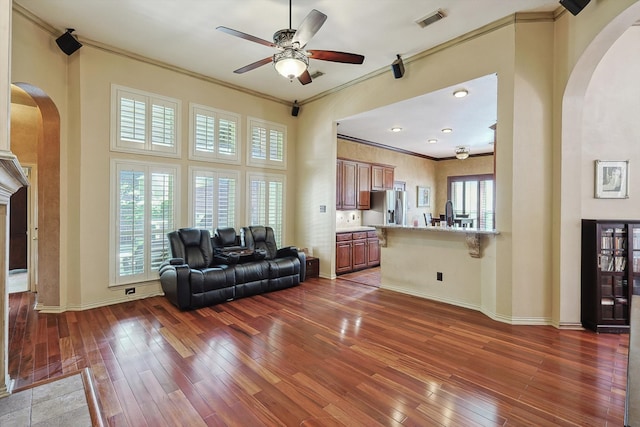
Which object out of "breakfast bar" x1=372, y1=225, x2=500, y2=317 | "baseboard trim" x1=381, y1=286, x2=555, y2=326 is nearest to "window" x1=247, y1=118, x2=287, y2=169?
"breakfast bar" x1=372, y1=225, x2=500, y2=317

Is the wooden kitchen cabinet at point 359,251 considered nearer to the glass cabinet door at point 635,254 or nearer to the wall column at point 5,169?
the glass cabinet door at point 635,254

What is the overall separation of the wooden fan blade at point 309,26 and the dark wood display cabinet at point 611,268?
350 cm

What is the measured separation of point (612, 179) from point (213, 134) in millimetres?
5493

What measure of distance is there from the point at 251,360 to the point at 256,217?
3.36 metres

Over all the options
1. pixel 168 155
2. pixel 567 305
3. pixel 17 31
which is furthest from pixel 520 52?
pixel 17 31

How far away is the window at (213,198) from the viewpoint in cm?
500

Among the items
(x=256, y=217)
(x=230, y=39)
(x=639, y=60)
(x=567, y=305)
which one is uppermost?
(x=230, y=39)

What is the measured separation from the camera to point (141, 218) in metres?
4.46

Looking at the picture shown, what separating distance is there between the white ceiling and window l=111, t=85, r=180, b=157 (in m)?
0.62

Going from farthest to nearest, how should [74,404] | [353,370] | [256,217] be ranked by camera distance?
[256,217] < [353,370] < [74,404]

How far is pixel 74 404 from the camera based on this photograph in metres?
2.07

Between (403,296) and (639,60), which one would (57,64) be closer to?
(403,296)

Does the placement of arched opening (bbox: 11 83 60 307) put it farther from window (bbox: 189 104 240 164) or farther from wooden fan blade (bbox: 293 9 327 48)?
wooden fan blade (bbox: 293 9 327 48)

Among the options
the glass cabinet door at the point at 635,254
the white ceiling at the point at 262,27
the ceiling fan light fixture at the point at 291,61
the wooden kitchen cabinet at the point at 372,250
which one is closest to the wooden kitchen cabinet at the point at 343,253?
the wooden kitchen cabinet at the point at 372,250
